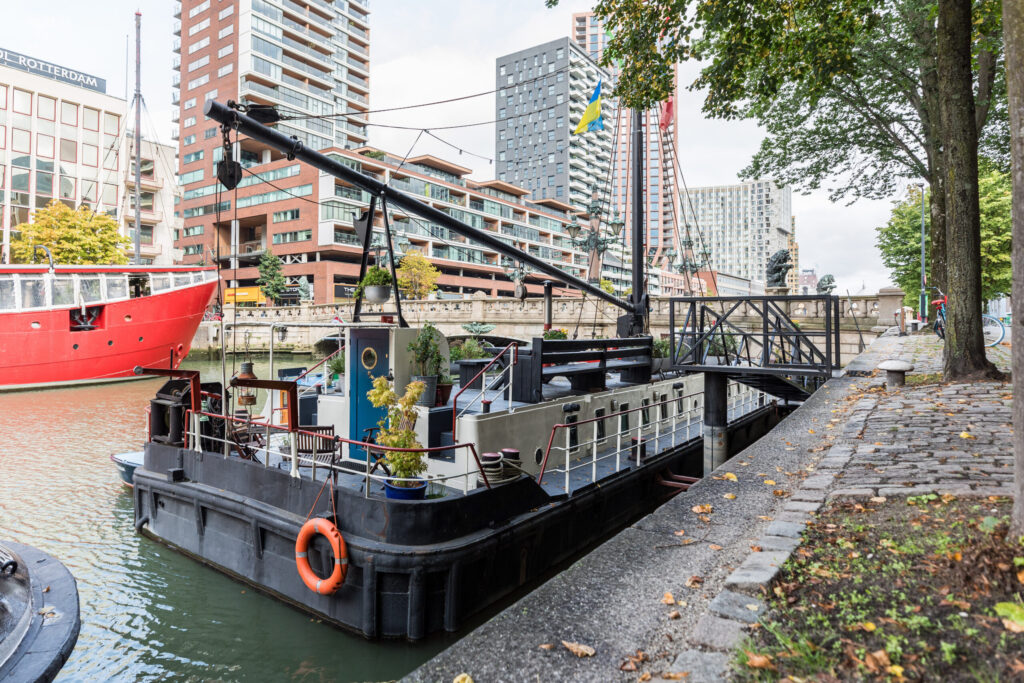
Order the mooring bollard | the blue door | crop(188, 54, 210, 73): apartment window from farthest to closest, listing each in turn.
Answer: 1. crop(188, 54, 210, 73): apartment window
2. the mooring bollard
3. the blue door

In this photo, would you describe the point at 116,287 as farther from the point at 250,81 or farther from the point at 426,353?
the point at 250,81

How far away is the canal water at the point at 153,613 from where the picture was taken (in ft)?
22.7

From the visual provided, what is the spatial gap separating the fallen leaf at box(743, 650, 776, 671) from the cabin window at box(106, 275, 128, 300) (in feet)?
112

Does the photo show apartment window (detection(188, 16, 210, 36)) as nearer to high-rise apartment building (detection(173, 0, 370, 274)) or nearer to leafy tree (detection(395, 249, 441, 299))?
high-rise apartment building (detection(173, 0, 370, 274))

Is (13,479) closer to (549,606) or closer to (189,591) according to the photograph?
(189,591)

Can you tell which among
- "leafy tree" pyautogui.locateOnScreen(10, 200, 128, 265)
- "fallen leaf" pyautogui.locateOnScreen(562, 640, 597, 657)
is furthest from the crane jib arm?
"leafy tree" pyautogui.locateOnScreen(10, 200, 128, 265)

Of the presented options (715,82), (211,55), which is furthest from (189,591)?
(211,55)

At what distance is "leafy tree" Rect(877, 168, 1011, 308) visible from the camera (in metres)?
35.6

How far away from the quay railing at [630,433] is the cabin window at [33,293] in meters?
28.7

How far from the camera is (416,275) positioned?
61.2 meters

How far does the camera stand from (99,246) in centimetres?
4044

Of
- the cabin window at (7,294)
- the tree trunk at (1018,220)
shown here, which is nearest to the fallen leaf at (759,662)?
the tree trunk at (1018,220)

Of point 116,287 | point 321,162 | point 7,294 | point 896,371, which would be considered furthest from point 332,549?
point 7,294

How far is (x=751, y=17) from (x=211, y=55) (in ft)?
265
